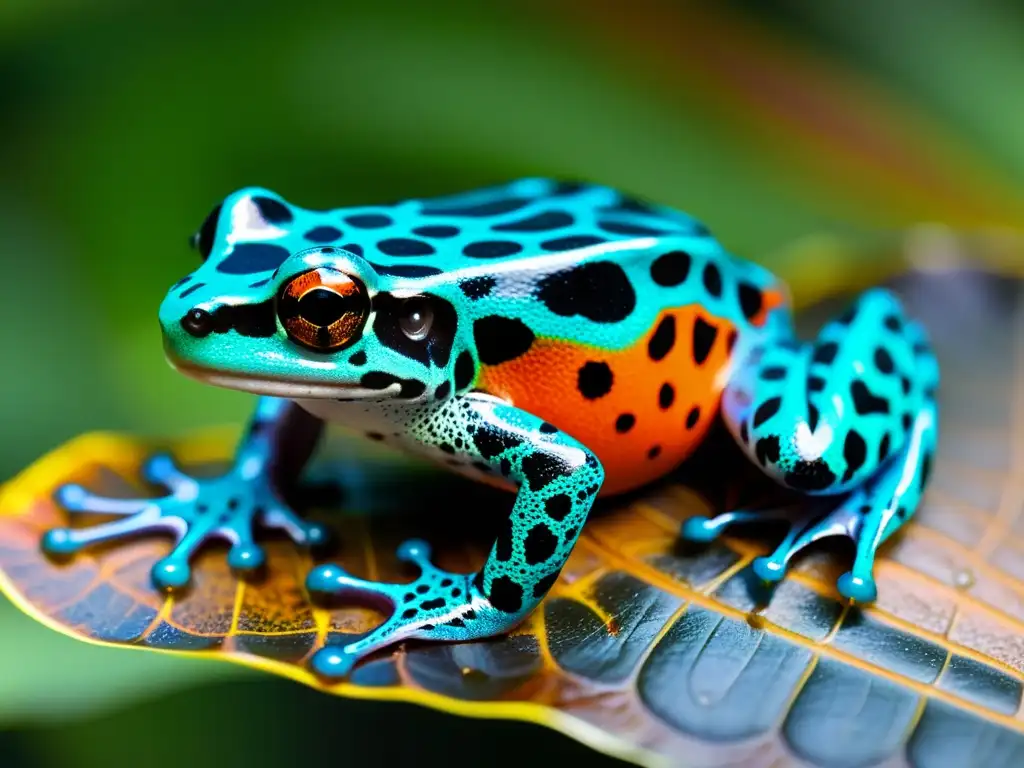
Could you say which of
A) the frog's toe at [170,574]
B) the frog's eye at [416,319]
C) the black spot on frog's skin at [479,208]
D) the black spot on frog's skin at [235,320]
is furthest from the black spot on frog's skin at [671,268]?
the frog's toe at [170,574]

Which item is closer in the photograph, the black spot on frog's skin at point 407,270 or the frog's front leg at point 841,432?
the black spot on frog's skin at point 407,270

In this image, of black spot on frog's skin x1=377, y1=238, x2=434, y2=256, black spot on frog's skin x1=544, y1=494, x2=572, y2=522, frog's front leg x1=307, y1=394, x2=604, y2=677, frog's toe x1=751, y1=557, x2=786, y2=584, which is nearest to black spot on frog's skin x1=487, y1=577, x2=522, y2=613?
frog's front leg x1=307, y1=394, x2=604, y2=677

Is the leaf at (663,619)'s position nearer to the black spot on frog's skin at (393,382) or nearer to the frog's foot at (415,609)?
the frog's foot at (415,609)

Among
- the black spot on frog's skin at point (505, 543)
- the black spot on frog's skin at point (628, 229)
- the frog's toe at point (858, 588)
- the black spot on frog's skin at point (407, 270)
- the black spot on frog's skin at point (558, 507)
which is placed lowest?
the black spot on frog's skin at point (505, 543)

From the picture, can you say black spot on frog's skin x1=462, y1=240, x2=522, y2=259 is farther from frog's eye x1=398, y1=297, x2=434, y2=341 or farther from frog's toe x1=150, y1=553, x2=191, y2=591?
frog's toe x1=150, y1=553, x2=191, y2=591

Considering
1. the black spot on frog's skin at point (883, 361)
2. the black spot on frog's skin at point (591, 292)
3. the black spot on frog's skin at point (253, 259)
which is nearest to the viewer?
the black spot on frog's skin at point (253, 259)

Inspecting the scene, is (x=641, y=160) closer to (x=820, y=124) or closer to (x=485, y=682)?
(x=820, y=124)
